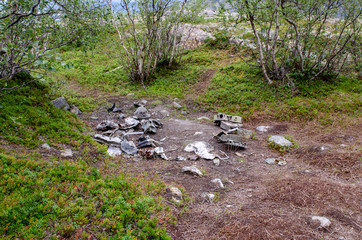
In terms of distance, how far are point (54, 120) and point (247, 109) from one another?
8.80 m

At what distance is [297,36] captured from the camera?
36.7ft

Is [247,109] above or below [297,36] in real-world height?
below

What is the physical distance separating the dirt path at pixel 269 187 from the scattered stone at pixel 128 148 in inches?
18.6

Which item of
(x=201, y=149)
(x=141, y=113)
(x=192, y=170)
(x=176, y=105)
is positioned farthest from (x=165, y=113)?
(x=192, y=170)

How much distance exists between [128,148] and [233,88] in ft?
25.6

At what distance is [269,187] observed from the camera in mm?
5250

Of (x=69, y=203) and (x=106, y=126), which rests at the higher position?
(x=69, y=203)

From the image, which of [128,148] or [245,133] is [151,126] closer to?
[128,148]

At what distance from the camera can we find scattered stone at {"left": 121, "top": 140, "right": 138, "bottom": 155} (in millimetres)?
7157

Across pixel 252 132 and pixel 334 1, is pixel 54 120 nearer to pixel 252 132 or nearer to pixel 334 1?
pixel 252 132

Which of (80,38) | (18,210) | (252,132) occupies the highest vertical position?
(80,38)

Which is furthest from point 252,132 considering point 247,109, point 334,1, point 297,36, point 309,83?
point 334,1

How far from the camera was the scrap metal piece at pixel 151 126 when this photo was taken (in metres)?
8.89

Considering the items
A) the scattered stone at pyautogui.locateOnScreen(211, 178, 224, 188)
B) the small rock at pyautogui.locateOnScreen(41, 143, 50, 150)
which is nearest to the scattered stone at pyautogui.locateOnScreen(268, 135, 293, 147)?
the scattered stone at pyautogui.locateOnScreen(211, 178, 224, 188)
